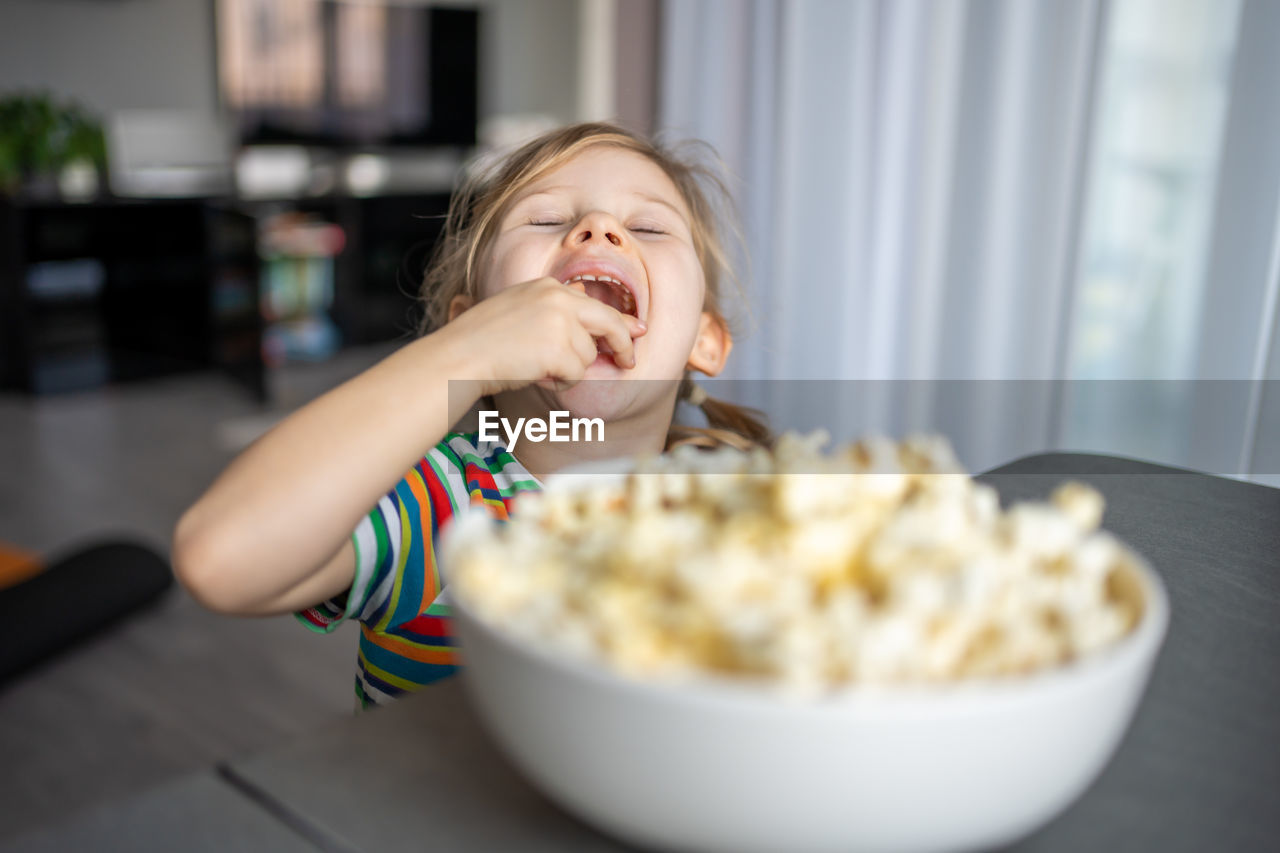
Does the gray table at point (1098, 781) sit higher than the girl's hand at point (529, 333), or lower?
lower

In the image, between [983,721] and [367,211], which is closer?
[983,721]

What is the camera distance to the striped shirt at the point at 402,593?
699 millimetres

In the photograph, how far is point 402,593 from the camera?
29.0 inches

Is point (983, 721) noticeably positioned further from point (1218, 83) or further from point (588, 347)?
point (1218, 83)

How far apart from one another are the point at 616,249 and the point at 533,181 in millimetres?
142

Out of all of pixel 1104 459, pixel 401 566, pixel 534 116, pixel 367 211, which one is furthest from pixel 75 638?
pixel 534 116

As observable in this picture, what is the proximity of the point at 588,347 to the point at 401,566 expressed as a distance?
193mm

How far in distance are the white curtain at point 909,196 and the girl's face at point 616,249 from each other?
3.19 feet

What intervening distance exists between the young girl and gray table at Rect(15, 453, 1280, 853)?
5.7 inches

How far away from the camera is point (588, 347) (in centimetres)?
72

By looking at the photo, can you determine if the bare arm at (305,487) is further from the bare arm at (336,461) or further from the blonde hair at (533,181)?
the blonde hair at (533,181)

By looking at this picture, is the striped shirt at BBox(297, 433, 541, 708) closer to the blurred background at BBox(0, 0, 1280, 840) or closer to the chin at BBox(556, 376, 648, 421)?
the chin at BBox(556, 376, 648, 421)

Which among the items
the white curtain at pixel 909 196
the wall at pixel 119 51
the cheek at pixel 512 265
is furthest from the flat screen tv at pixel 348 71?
the cheek at pixel 512 265

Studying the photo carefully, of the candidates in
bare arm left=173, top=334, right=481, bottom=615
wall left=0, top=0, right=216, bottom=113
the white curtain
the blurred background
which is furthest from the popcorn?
wall left=0, top=0, right=216, bottom=113
